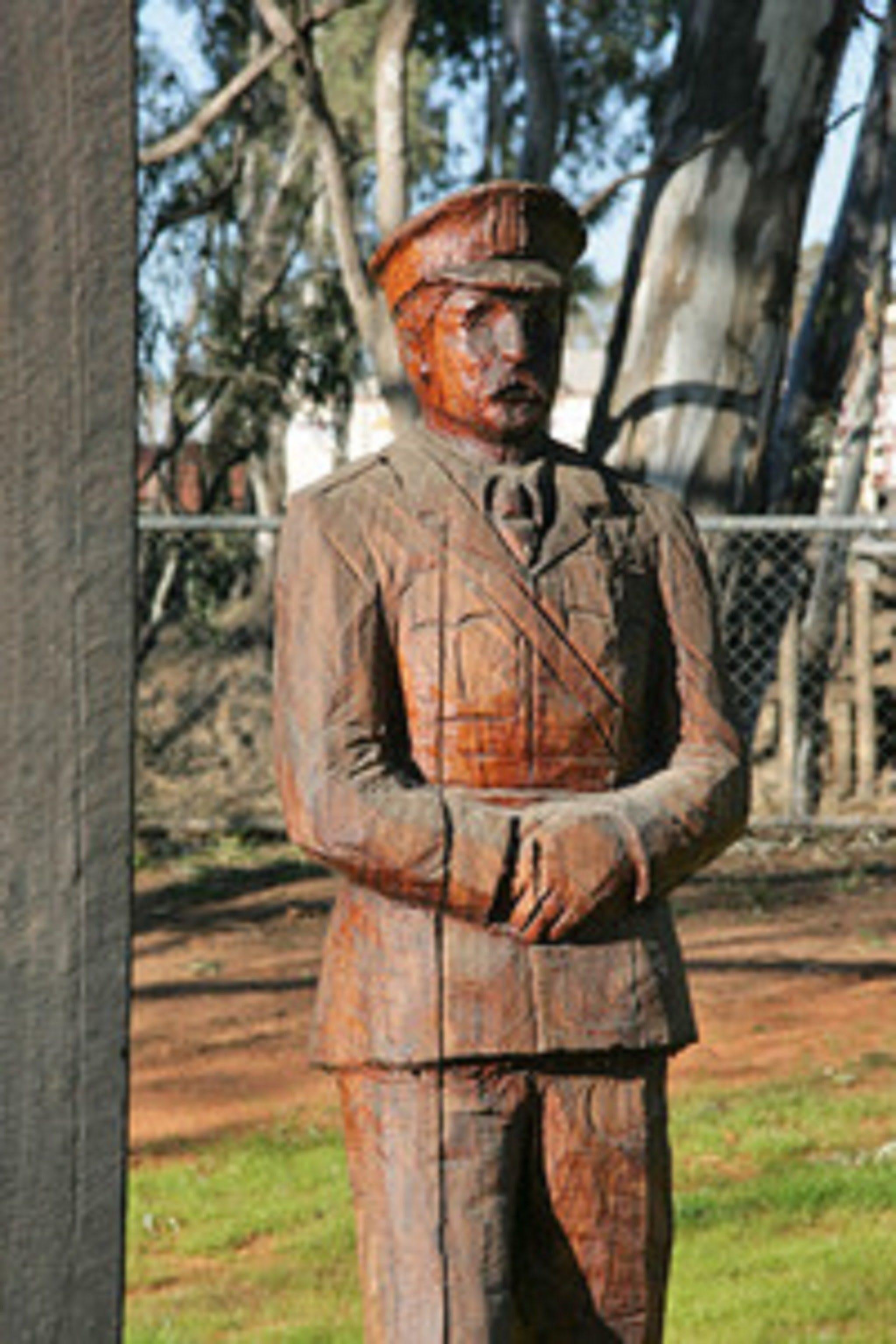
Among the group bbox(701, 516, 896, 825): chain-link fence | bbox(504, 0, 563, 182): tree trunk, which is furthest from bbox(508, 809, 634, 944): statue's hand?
bbox(504, 0, 563, 182): tree trunk

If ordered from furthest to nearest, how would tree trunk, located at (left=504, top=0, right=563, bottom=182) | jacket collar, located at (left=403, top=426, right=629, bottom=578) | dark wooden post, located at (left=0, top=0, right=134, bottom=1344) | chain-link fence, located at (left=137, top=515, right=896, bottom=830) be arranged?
tree trunk, located at (left=504, top=0, right=563, bottom=182) → chain-link fence, located at (left=137, top=515, right=896, bottom=830) → jacket collar, located at (left=403, top=426, right=629, bottom=578) → dark wooden post, located at (left=0, top=0, right=134, bottom=1344)

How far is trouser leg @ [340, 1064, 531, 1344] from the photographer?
9.27 ft

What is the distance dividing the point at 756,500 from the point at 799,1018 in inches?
131

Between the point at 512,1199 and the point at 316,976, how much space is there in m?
5.69

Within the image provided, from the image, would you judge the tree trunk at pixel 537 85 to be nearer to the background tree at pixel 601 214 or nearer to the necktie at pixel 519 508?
the background tree at pixel 601 214

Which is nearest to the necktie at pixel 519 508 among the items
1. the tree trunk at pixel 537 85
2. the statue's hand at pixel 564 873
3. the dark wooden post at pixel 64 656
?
the statue's hand at pixel 564 873

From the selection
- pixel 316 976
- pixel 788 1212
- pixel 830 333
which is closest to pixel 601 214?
pixel 830 333

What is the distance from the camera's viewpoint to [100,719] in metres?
1.67

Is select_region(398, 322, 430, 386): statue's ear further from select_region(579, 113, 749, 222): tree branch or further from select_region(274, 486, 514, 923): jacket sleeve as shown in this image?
select_region(579, 113, 749, 222): tree branch

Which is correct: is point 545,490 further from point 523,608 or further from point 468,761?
point 468,761

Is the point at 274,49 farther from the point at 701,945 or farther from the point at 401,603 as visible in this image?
the point at 401,603

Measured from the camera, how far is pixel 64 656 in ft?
5.47

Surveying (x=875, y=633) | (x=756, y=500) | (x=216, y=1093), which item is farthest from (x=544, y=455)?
(x=875, y=633)

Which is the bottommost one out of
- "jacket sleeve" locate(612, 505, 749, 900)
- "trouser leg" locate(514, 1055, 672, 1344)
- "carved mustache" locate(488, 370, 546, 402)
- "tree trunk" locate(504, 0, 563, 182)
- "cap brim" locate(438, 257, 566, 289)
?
"trouser leg" locate(514, 1055, 672, 1344)
